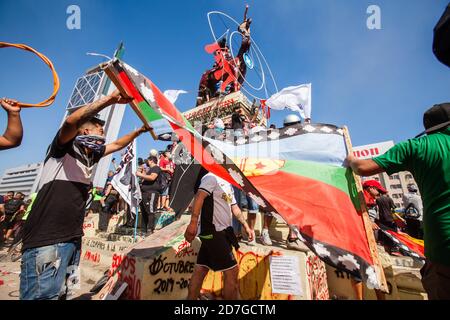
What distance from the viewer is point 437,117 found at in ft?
6.20

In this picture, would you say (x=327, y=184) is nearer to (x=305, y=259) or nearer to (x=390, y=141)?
(x=305, y=259)

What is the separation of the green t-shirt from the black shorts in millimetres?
2179

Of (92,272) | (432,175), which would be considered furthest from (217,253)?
(92,272)

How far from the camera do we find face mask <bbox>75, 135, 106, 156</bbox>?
219cm

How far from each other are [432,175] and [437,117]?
23.7 inches

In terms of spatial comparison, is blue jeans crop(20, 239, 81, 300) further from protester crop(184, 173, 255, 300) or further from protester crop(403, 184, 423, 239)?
protester crop(403, 184, 423, 239)

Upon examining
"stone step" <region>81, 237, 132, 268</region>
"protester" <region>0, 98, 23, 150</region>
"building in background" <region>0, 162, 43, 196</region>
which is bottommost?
"stone step" <region>81, 237, 132, 268</region>

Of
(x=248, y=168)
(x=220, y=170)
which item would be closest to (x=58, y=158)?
(x=220, y=170)

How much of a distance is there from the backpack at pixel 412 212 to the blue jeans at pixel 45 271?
9.27 meters

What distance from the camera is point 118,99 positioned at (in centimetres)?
231

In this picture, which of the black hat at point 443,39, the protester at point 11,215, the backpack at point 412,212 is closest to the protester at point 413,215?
the backpack at point 412,212

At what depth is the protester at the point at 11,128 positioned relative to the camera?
1808 mm

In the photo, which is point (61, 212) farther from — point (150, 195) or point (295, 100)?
point (295, 100)

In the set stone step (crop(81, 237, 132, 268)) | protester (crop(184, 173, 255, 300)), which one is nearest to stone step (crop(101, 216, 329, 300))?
protester (crop(184, 173, 255, 300))
